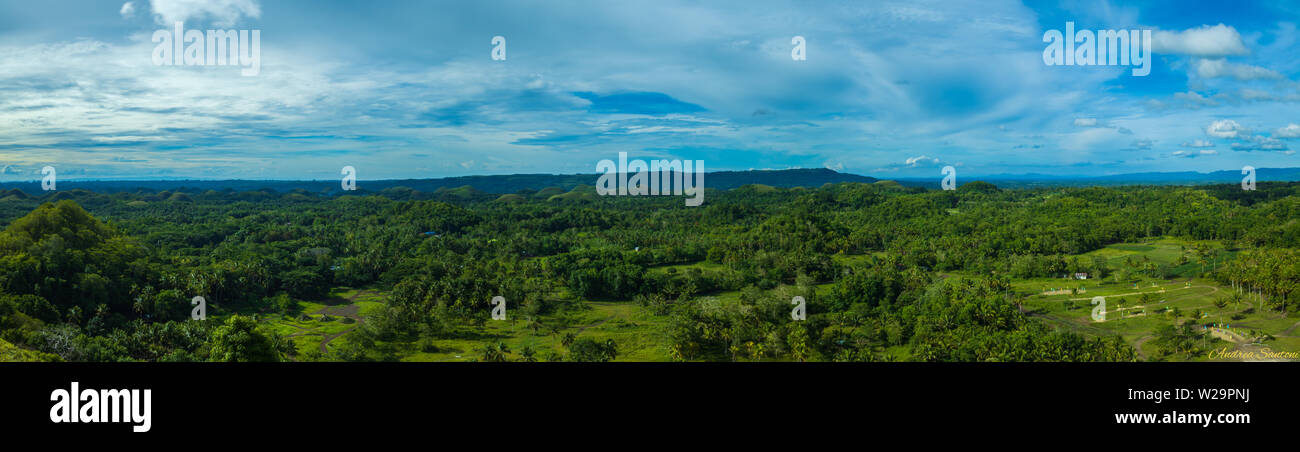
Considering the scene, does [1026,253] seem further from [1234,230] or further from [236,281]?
[236,281]

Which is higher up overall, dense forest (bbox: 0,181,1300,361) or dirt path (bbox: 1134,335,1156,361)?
dense forest (bbox: 0,181,1300,361)

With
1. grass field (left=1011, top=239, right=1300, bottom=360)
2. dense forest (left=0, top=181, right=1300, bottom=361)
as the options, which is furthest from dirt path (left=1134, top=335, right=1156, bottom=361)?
dense forest (left=0, top=181, right=1300, bottom=361)

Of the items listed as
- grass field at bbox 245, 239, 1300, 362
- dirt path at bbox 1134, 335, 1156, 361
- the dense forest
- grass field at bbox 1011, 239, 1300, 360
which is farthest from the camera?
grass field at bbox 245, 239, 1300, 362

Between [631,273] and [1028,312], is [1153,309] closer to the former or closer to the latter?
[1028,312]

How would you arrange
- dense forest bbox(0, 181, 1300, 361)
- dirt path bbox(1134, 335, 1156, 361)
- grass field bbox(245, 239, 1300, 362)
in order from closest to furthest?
dirt path bbox(1134, 335, 1156, 361)
dense forest bbox(0, 181, 1300, 361)
grass field bbox(245, 239, 1300, 362)

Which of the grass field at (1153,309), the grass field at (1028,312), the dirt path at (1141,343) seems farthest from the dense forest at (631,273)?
the grass field at (1153,309)

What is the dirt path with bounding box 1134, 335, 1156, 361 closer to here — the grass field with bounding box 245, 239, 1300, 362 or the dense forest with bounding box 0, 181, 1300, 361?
the grass field with bounding box 245, 239, 1300, 362

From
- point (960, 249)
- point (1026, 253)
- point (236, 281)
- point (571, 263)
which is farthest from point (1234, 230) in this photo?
point (236, 281)

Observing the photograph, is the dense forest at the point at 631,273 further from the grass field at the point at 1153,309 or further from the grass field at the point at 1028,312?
the grass field at the point at 1153,309

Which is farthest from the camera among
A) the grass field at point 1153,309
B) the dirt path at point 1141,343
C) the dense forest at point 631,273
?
the grass field at point 1153,309
